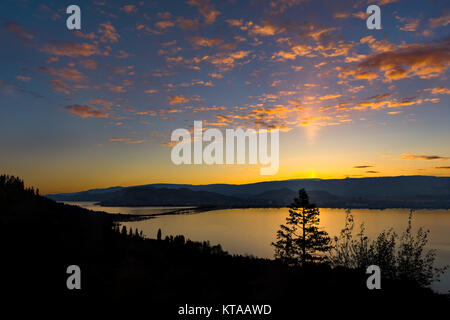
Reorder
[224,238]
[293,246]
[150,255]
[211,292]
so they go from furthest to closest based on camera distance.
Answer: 1. [224,238]
2. [293,246]
3. [150,255]
4. [211,292]

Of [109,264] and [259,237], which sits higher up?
[109,264]

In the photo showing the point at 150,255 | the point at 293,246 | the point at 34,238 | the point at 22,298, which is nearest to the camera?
the point at 22,298

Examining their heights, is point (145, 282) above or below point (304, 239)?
above

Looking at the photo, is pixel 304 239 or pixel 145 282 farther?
pixel 304 239

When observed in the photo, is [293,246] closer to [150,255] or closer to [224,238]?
[150,255]

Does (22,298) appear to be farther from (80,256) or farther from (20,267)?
(80,256)

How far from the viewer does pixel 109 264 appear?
1616 cm

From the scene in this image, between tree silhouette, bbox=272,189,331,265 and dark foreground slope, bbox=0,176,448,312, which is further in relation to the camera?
tree silhouette, bbox=272,189,331,265

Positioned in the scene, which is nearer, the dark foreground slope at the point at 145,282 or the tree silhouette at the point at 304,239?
the dark foreground slope at the point at 145,282

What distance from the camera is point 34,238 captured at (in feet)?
59.3

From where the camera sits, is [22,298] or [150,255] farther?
[150,255]
